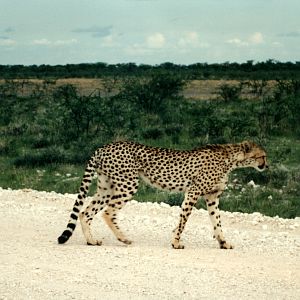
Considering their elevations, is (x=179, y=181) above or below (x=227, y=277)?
above

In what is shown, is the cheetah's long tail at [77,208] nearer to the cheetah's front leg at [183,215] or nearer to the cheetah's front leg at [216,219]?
the cheetah's front leg at [183,215]

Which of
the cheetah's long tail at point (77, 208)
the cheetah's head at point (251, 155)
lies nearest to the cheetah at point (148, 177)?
the cheetah's long tail at point (77, 208)

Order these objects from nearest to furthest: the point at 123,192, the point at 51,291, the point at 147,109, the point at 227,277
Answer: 1. the point at 51,291
2. the point at 227,277
3. the point at 123,192
4. the point at 147,109

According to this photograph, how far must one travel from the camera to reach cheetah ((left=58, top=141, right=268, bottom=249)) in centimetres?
884

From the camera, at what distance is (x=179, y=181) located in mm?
9000

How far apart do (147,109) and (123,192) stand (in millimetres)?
18708

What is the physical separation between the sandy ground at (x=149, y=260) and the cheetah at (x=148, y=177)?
31cm

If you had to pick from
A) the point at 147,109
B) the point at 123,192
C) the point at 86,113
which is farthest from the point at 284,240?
the point at 147,109

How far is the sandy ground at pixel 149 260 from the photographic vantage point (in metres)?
6.68

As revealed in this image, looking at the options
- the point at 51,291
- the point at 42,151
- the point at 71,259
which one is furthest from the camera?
the point at 42,151

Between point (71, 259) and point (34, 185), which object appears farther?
point (34, 185)

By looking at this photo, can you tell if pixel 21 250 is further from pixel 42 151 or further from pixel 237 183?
pixel 42 151

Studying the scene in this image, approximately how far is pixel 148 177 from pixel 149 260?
145 centimetres

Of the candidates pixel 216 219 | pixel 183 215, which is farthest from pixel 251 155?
pixel 183 215
